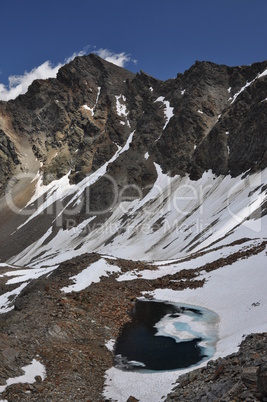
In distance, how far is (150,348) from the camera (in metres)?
20.9

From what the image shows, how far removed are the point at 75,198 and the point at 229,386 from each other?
464ft

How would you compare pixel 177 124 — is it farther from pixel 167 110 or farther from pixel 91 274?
pixel 91 274

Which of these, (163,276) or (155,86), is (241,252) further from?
(155,86)

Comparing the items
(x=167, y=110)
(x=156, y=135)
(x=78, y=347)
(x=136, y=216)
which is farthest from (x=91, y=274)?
(x=167, y=110)

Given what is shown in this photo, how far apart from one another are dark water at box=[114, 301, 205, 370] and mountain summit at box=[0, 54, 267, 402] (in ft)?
3.26

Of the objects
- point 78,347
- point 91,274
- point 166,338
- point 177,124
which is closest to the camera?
point 78,347

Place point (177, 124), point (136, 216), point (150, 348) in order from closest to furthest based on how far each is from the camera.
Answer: point (150, 348) → point (136, 216) → point (177, 124)

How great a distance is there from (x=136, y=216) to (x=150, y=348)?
89.3 meters

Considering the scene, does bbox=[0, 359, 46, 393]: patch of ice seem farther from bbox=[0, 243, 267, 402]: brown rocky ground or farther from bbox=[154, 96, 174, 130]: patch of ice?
bbox=[154, 96, 174, 130]: patch of ice

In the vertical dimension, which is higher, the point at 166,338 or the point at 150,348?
the point at 150,348

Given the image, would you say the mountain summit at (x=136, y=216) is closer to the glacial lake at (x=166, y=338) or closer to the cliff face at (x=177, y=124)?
the cliff face at (x=177, y=124)

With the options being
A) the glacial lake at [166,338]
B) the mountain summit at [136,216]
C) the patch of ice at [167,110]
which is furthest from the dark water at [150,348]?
the patch of ice at [167,110]

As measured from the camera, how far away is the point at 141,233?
3829 inches

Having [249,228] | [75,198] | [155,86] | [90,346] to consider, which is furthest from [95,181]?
[90,346]
